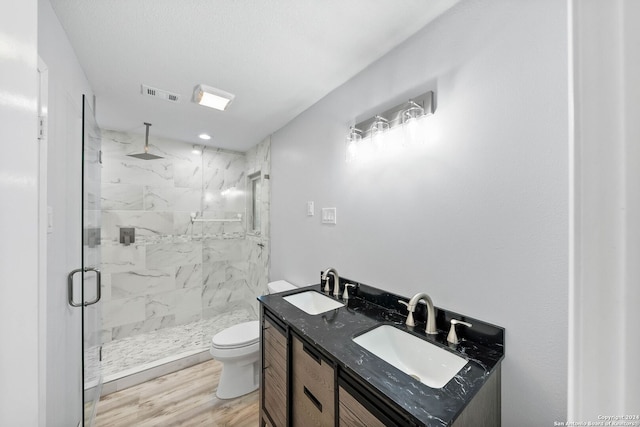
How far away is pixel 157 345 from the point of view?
265 cm

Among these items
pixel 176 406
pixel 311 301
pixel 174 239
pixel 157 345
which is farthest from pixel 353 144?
pixel 157 345

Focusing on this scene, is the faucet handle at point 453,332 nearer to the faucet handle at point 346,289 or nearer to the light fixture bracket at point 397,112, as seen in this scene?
the faucet handle at point 346,289

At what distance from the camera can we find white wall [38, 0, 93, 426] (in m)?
1.12

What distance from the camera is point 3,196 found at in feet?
1.22

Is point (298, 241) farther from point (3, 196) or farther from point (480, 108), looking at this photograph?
point (3, 196)

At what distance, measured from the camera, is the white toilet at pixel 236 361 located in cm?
191

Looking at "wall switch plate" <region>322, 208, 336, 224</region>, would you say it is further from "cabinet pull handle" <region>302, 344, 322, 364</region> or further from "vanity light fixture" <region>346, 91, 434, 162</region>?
"cabinet pull handle" <region>302, 344, 322, 364</region>

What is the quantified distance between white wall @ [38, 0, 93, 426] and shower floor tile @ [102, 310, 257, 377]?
34.8 inches

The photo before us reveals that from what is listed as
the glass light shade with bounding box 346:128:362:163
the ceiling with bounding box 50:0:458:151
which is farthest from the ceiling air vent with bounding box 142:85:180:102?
the glass light shade with bounding box 346:128:362:163

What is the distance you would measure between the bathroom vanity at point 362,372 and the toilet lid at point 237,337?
1.61 feet
